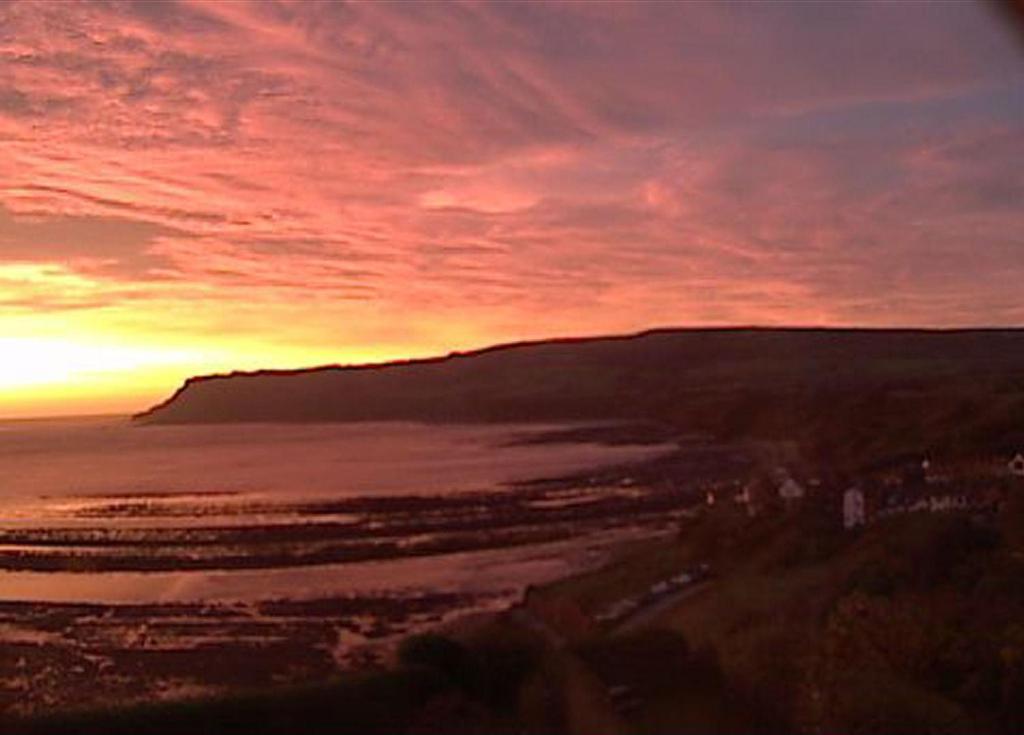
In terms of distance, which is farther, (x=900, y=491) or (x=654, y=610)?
(x=900, y=491)

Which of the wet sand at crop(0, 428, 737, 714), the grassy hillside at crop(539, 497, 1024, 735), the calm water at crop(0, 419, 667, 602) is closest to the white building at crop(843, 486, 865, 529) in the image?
the grassy hillside at crop(539, 497, 1024, 735)

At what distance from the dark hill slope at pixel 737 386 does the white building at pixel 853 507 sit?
4.19ft

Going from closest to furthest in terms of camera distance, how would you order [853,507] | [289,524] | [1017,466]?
[853,507]
[1017,466]
[289,524]

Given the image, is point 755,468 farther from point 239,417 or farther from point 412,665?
point 239,417

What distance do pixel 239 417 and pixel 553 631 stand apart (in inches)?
1521

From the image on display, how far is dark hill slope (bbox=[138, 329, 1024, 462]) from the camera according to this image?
343 inches

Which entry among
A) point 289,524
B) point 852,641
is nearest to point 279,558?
point 289,524

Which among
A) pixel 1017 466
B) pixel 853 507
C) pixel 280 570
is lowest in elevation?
pixel 280 570

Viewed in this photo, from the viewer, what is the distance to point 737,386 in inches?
548

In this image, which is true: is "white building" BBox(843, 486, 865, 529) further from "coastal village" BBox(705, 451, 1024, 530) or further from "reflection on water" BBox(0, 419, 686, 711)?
"reflection on water" BBox(0, 419, 686, 711)

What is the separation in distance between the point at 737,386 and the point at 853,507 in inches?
316

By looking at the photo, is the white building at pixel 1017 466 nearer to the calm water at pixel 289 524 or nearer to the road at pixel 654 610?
the road at pixel 654 610

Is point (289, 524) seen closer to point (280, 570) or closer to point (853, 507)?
point (280, 570)

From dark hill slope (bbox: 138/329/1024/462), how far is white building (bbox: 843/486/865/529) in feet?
4.19
